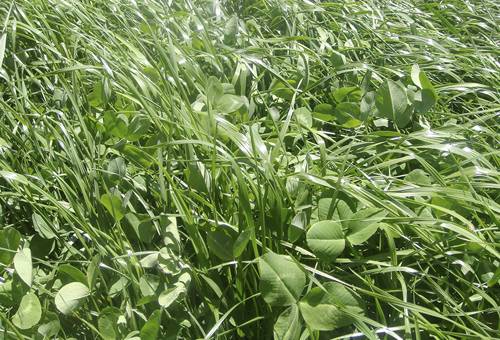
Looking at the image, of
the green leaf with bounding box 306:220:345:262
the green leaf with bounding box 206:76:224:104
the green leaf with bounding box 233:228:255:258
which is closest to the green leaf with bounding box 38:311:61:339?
the green leaf with bounding box 233:228:255:258

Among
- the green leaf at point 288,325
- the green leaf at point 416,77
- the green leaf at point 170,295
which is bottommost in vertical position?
the green leaf at point 288,325

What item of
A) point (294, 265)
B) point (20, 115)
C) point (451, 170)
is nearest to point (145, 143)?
point (20, 115)

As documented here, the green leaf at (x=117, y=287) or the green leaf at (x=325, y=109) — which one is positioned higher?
the green leaf at (x=325, y=109)

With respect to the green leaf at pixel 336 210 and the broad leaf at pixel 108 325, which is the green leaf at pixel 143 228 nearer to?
the broad leaf at pixel 108 325

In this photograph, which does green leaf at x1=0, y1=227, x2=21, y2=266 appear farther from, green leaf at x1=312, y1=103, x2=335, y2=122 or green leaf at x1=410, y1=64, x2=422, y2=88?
green leaf at x1=410, y1=64, x2=422, y2=88

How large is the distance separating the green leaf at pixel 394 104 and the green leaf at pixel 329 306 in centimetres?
57

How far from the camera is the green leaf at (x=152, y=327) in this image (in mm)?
1055

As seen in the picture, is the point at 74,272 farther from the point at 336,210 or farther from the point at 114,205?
the point at 336,210

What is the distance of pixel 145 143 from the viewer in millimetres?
1504

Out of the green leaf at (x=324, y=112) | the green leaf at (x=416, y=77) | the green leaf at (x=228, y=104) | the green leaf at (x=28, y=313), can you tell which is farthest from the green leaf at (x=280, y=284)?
the green leaf at (x=416, y=77)

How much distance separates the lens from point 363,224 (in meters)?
1.16

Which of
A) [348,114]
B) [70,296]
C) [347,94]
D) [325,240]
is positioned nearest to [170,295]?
[70,296]

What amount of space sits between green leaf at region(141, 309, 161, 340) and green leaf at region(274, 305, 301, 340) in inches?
7.2

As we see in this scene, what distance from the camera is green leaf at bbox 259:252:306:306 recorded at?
1.07 metres
